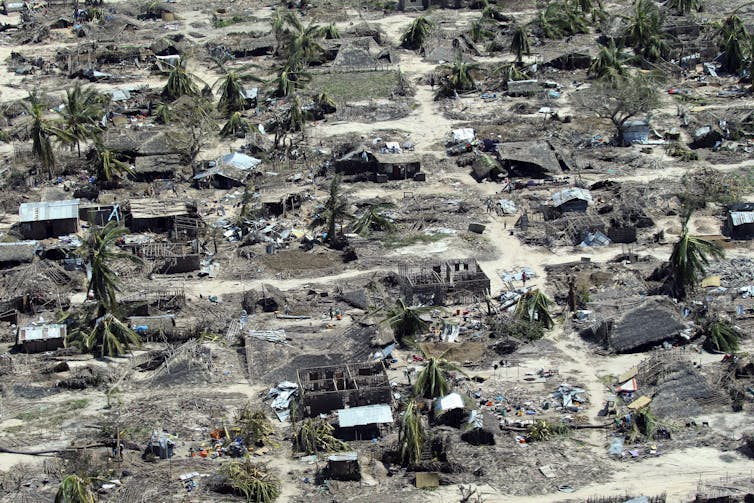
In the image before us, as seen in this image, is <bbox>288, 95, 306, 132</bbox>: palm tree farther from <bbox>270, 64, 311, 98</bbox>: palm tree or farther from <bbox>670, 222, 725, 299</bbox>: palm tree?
<bbox>670, 222, 725, 299</bbox>: palm tree

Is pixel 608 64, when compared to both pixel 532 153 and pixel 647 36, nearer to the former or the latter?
pixel 647 36

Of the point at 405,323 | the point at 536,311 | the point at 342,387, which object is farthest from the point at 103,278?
the point at 536,311

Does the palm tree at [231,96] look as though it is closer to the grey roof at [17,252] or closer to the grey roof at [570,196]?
the grey roof at [17,252]

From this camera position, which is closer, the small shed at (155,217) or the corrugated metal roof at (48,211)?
the corrugated metal roof at (48,211)

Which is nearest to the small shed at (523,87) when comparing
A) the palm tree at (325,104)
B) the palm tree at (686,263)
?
the palm tree at (325,104)

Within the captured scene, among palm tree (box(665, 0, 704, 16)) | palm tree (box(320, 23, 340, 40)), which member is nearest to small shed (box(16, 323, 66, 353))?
palm tree (box(320, 23, 340, 40))

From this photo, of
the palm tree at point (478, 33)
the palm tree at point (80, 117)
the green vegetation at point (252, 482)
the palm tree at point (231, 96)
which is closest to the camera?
the green vegetation at point (252, 482)

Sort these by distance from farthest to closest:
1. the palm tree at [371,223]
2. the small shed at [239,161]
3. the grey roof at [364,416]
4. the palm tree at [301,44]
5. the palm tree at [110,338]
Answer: the palm tree at [301,44]
the small shed at [239,161]
the palm tree at [371,223]
the palm tree at [110,338]
the grey roof at [364,416]

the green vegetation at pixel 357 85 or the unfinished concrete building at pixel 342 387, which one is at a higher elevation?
the unfinished concrete building at pixel 342 387
